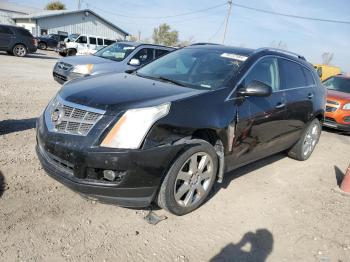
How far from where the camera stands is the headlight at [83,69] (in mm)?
9706

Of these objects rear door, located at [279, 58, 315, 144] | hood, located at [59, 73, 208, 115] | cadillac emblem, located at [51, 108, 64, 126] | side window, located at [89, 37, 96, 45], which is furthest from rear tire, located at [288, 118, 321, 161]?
side window, located at [89, 37, 96, 45]

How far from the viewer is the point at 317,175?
579cm

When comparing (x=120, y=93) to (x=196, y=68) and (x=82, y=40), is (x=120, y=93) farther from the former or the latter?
(x=82, y=40)

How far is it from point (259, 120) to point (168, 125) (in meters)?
1.58

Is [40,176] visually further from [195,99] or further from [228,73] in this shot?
[228,73]

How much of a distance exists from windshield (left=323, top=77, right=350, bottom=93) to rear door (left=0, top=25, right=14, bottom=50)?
1737cm

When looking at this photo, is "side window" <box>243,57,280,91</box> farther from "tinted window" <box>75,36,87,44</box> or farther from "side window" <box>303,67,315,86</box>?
"tinted window" <box>75,36,87,44</box>

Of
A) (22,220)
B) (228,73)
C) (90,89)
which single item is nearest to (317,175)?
(228,73)

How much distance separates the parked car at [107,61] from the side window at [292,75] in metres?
4.54

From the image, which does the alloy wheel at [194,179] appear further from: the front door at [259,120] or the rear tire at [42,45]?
the rear tire at [42,45]

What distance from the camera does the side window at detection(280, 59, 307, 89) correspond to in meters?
5.21

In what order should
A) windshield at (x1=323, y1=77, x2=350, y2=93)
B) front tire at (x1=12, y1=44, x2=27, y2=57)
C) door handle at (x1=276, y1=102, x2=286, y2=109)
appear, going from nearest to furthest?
door handle at (x1=276, y1=102, x2=286, y2=109) → windshield at (x1=323, y1=77, x2=350, y2=93) → front tire at (x1=12, y1=44, x2=27, y2=57)

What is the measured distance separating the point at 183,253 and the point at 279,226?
51.1 inches

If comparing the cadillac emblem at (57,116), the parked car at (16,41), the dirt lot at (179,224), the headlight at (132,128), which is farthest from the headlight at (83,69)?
the parked car at (16,41)
